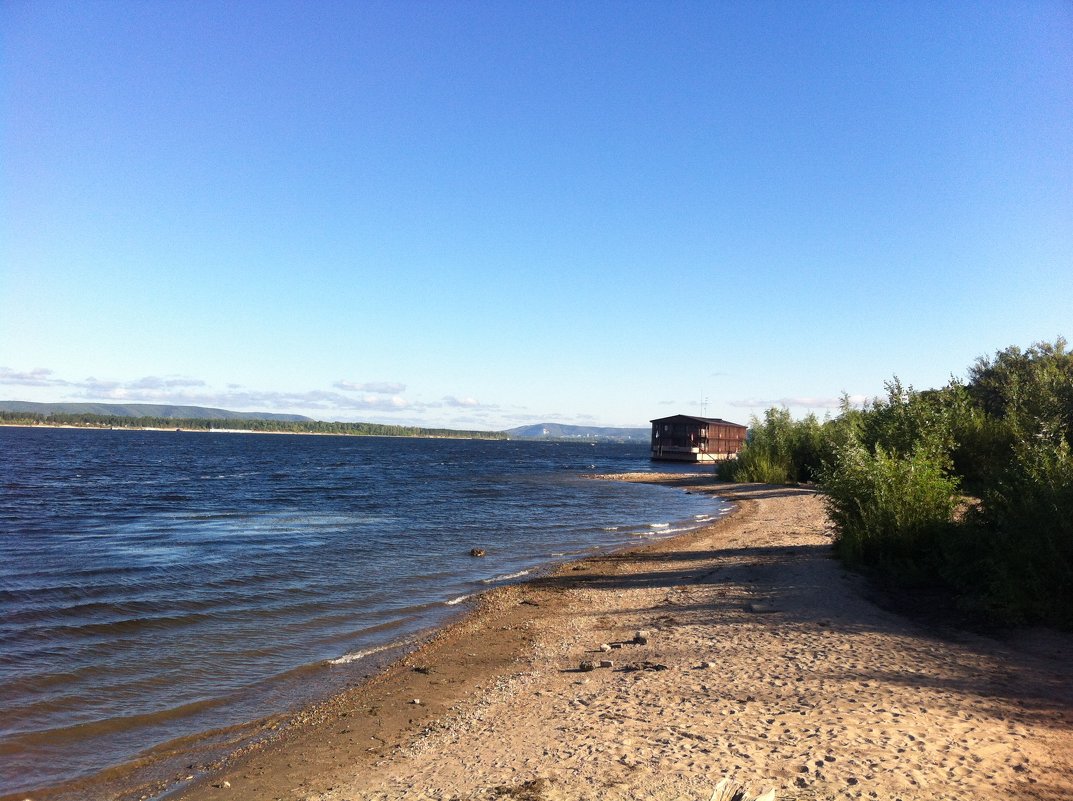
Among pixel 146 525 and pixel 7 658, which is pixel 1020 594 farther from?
pixel 146 525

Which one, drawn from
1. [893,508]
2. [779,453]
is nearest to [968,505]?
[893,508]

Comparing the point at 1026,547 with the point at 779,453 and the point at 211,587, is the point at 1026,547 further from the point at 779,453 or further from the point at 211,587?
the point at 779,453

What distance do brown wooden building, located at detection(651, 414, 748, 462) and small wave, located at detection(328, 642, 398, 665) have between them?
261ft

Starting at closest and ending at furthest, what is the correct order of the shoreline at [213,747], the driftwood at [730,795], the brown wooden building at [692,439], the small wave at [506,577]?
the driftwood at [730,795], the shoreline at [213,747], the small wave at [506,577], the brown wooden building at [692,439]

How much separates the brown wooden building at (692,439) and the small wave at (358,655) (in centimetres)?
7943

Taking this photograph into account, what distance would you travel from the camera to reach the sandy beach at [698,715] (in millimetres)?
6488

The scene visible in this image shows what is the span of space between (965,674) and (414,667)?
820cm

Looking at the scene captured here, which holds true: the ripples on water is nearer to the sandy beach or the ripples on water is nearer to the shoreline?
the shoreline

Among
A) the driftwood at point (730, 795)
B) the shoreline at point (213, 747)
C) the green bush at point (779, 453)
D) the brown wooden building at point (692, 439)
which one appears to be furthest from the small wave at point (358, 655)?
the brown wooden building at point (692, 439)

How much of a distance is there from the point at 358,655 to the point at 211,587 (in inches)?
285

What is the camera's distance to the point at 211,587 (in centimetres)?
1745

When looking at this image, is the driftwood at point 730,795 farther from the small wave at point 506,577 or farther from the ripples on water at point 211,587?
Answer: the small wave at point 506,577

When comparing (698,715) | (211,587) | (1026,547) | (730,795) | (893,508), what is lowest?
(211,587)

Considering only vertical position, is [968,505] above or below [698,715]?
above
